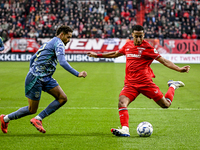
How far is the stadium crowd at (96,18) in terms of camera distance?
3133 centimetres

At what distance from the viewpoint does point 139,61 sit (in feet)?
20.2

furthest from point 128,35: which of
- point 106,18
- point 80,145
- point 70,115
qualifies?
point 80,145

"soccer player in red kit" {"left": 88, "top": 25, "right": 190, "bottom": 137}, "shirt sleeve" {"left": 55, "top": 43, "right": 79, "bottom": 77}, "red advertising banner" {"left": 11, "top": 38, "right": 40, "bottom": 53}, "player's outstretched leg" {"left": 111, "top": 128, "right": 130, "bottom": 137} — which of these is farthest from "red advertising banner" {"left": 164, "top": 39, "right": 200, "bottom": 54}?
"shirt sleeve" {"left": 55, "top": 43, "right": 79, "bottom": 77}

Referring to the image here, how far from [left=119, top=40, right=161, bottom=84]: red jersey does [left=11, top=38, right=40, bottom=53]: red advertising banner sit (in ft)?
86.1

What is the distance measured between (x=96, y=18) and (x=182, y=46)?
8.89 meters

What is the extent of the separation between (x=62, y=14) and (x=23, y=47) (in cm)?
517

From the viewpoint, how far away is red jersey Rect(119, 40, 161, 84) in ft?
20.1

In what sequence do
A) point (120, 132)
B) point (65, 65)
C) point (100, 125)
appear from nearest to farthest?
1. point (65, 65)
2. point (120, 132)
3. point (100, 125)

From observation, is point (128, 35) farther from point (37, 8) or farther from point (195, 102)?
point (195, 102)

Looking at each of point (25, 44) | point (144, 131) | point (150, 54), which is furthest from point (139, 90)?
point (25, 44)

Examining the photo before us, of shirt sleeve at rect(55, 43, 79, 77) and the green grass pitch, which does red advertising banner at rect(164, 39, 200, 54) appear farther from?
shirt sleeve at rect(55, 43, 79, 77)

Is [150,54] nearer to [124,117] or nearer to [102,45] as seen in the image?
[124,117]

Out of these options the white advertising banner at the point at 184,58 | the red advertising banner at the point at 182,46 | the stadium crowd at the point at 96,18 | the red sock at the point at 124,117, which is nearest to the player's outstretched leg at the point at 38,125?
the red sock at the point at 124,117

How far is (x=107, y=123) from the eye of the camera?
7.00 meters
